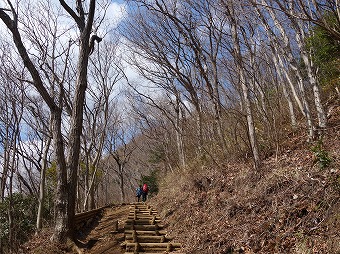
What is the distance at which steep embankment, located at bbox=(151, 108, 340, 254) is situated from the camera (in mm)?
4004

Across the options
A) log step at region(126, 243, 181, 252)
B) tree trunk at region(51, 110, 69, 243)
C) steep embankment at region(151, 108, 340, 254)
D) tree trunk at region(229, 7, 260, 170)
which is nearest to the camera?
steep embankment at region(151, 108, 340, 254)

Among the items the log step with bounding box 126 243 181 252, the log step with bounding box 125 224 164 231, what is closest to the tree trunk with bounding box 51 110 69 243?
the log step with bounding box 126 243 181 252

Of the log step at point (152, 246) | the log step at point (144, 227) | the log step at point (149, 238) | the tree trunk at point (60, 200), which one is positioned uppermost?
the tree trunk at point (60, 200)

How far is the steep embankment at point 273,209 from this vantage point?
4.00 metres

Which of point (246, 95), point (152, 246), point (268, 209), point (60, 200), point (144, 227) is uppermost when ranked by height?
point (246, 95)

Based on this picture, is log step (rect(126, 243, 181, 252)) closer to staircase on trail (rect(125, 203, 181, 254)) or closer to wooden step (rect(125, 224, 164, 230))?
staircase on trail (rect(125, 203, 181, 254))

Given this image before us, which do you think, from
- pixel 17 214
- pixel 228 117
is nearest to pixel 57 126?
pixel 228 117

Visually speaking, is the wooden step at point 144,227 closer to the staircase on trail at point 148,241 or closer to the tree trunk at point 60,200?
the staircase on trail at point 148,241

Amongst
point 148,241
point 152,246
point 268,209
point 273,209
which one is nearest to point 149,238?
point 148,241

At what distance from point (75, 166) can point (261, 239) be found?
540cm

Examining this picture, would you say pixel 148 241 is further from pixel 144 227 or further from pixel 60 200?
pixel 60 200

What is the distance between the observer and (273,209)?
5.02m

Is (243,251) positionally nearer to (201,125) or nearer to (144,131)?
(201,125)

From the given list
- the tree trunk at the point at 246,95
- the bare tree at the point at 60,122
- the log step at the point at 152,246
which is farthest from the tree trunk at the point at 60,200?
the tree trunk at the point at 246,95
